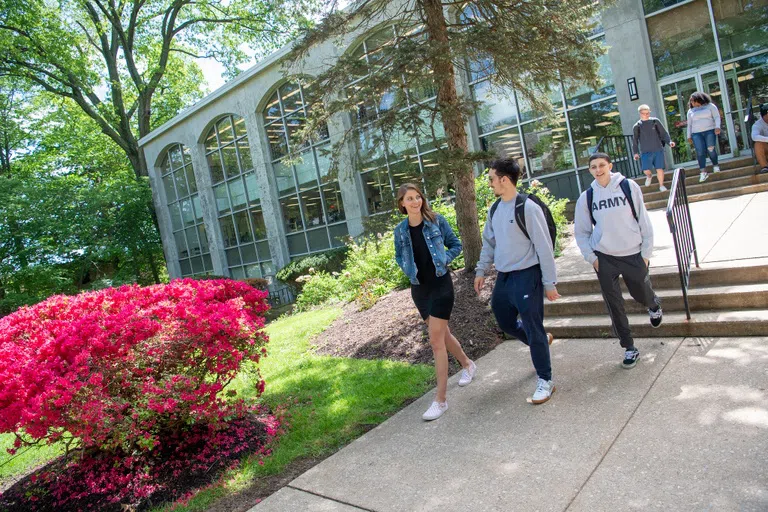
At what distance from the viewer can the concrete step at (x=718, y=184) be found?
9.56 metres

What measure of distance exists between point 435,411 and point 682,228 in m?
3.24

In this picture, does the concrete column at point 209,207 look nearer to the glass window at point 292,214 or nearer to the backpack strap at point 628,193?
the glass window at point 292,214

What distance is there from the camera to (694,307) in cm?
502

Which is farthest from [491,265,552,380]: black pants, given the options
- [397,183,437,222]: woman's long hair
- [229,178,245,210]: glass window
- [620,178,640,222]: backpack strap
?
[229,178,245,210]: glass window

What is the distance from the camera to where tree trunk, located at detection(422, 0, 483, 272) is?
717 centimetres

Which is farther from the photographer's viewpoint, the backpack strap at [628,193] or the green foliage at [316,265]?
the green foliage at [316,265]

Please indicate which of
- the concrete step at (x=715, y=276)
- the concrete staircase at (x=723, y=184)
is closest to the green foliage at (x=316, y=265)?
the concrete staircase at (x=723, y=184)

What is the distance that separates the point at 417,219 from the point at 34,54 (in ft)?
91.3

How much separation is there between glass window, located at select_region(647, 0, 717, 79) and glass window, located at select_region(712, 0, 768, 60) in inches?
8.1

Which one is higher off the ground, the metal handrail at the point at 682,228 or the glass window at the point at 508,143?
the glass window at the point at 508,143

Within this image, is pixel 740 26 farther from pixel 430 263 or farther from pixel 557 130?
pixel 430 263

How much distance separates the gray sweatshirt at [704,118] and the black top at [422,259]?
8.13 m

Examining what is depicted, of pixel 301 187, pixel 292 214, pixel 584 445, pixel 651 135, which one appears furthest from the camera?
pixel 292 214

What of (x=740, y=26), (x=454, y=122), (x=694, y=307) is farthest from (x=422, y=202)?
(x=740, y=26)
